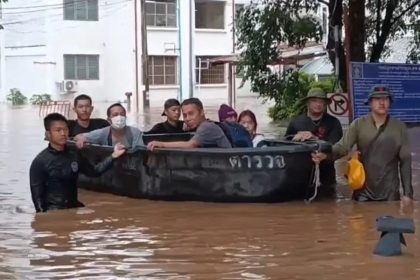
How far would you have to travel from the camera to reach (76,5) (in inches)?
2109

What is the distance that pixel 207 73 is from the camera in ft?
185

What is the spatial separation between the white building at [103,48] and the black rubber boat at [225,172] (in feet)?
134

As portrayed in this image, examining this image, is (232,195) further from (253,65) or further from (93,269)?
(253,65)

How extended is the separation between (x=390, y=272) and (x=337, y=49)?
13198mm

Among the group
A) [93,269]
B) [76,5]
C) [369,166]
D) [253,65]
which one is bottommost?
[93,269]

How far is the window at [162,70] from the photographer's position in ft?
178

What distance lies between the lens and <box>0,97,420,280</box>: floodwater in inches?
279

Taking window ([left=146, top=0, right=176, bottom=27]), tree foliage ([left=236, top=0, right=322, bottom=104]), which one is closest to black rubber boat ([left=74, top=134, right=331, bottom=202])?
tree foliage ([left=236, top=0, right=322, bottom=104])

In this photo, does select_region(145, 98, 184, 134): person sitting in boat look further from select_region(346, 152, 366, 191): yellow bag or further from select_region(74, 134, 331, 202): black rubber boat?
select_region(346, 152, 366, 191): yellow bag

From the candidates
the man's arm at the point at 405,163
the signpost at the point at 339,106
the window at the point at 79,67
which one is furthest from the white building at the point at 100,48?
the man's arm at the point at 405,163

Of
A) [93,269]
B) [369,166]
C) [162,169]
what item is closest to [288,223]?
[369,166]

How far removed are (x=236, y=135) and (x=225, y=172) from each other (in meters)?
0.56

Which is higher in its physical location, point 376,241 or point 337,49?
point 337,49

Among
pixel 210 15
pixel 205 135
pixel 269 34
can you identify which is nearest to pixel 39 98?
pixel 210 15
